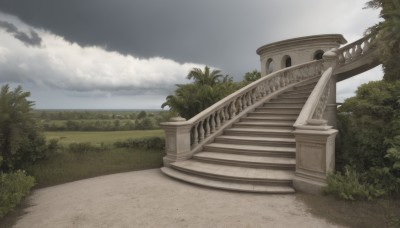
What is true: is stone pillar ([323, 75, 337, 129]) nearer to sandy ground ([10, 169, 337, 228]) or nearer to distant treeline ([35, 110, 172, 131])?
sandy ground ([10, 169, 337, 228])

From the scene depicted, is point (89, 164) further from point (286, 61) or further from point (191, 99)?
point (286, 61)

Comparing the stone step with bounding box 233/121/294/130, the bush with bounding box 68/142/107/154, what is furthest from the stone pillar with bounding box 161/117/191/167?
the bush with bounding box 68/142/107/154

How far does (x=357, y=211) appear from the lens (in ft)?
14.0

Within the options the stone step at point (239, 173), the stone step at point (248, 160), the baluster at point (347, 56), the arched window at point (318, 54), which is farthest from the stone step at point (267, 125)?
the arched window at point (318, 54)

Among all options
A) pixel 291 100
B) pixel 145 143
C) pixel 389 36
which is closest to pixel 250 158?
pixel 145 143

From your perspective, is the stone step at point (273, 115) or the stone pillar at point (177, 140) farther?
the stone step at point (273, 115)

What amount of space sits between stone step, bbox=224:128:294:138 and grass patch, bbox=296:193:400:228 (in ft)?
10.5

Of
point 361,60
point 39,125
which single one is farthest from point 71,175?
point 361,60

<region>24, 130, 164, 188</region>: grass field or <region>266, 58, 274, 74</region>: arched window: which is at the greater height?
<region>266, 58, 274, 74</region>: arched window

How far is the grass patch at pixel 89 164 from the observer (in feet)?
23.0

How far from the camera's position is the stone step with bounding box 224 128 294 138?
26.0ft

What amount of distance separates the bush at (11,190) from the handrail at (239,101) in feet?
12.6

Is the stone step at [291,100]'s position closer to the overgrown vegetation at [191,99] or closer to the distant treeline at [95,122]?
the overgrown vegetation at [191,99]

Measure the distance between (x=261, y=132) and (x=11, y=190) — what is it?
6.99 metres
